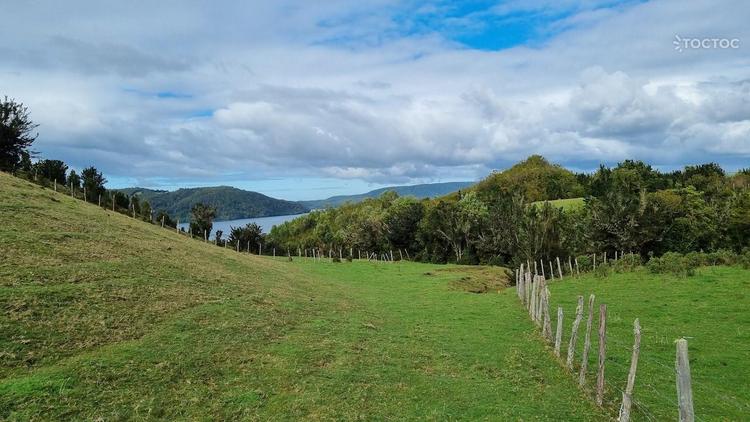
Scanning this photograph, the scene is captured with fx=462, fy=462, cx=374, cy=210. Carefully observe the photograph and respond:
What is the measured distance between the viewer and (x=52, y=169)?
6300cm

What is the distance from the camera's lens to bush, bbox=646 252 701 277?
36.8 m

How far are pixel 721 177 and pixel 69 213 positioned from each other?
371ft

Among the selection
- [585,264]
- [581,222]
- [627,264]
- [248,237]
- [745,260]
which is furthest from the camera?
[248,237]

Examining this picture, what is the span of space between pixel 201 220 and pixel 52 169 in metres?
23.7

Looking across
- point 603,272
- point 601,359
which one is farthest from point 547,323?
point 603,272

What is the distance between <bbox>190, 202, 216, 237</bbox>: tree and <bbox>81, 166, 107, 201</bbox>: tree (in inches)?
605

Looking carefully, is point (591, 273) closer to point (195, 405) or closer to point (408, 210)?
point (195, 405)

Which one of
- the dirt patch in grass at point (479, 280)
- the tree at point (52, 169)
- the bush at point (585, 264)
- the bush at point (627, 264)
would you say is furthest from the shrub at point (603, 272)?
the tree at point (52, 169)

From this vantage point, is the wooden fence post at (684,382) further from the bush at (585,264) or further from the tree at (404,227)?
the tree at (404,227)

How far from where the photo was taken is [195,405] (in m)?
11.3

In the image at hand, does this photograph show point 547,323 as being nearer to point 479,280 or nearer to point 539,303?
point 539,303

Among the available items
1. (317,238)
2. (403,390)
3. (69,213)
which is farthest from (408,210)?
(403,390)

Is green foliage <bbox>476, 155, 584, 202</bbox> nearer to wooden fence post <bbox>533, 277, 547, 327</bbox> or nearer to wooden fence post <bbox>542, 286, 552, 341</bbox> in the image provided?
wooden fence post <bbox>533, 277, 547, 327</bbox>

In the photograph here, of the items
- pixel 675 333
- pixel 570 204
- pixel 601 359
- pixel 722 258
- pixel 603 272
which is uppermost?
pixel 570 204
